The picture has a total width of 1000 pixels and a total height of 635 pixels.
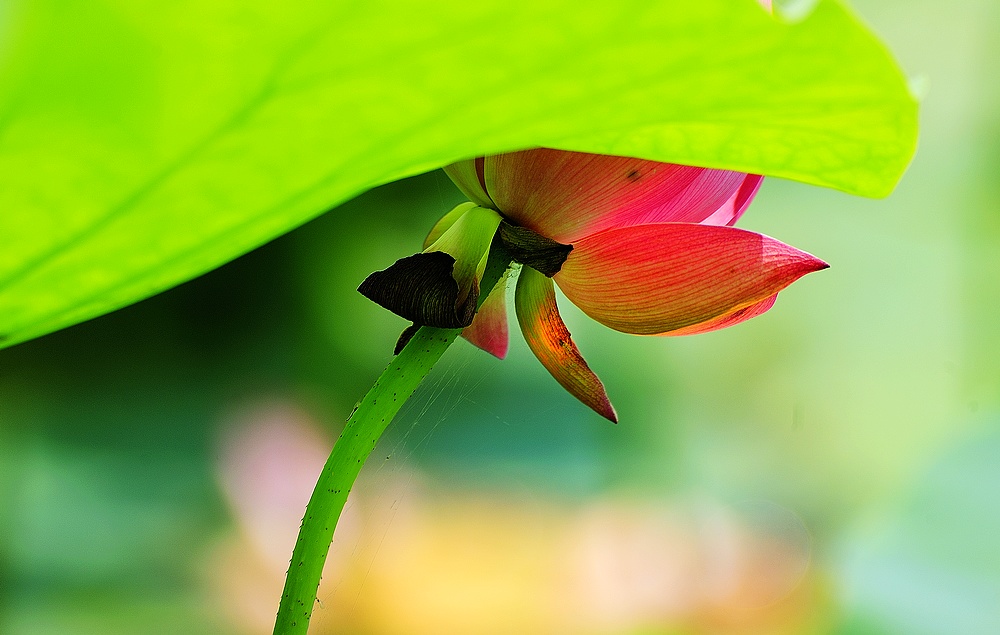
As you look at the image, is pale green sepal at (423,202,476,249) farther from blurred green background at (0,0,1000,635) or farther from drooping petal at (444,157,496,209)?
blurred green background at (0,0,1000,635)

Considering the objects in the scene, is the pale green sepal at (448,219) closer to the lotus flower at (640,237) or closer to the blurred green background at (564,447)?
the lotus flower at (640,237)

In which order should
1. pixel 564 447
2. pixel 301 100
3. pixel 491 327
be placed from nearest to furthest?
pixel 301 100 → pixel 491 327 → pixel 564 447

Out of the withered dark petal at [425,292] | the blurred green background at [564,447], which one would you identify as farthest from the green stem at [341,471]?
the blurred green background at [564,447]

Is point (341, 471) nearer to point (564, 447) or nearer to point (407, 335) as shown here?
point (407, 335)

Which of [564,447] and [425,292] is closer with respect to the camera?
[425,292]

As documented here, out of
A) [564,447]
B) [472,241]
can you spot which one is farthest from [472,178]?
[564,447]

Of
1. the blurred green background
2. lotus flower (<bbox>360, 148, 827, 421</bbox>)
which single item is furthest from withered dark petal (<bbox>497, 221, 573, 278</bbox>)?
the blurred green background

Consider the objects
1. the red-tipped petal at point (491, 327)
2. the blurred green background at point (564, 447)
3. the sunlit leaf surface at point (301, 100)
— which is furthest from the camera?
the blurred green background at point (564, 447)
